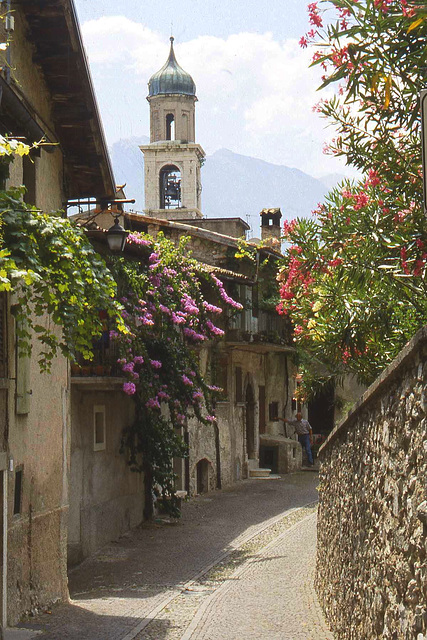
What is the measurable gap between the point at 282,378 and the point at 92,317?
1098 inches

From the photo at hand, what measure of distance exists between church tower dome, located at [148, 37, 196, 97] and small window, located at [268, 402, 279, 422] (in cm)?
4037

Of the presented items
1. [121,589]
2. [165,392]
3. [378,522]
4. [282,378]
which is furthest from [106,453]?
[282,378]

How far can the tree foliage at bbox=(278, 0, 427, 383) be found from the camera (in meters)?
7.75

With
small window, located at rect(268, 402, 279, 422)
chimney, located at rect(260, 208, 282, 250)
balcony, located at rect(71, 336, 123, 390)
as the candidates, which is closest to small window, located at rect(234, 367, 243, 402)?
small window, located at rect(268, 402, 279, 422)

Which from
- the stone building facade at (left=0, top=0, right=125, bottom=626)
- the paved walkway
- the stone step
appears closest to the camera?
the stone building facade at (left=0, top=0, right=125, bottom=626)

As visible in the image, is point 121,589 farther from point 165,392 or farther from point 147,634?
point 165,392

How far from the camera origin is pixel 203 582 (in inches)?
571

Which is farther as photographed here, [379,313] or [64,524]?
[64,524]

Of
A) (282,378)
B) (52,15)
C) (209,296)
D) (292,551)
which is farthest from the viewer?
(282,378)

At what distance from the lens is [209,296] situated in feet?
93.8

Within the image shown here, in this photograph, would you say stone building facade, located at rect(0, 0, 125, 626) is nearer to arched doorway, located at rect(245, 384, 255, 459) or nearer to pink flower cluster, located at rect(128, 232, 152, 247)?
pink flower cluster, located at rect(128, 232, 152, 247)

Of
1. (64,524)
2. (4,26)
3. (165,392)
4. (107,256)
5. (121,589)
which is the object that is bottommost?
(121,589)

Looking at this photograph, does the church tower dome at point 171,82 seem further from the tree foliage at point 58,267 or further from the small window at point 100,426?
the tree foliage at point 58,267

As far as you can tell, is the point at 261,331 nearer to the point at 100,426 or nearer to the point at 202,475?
the point at 202,475
